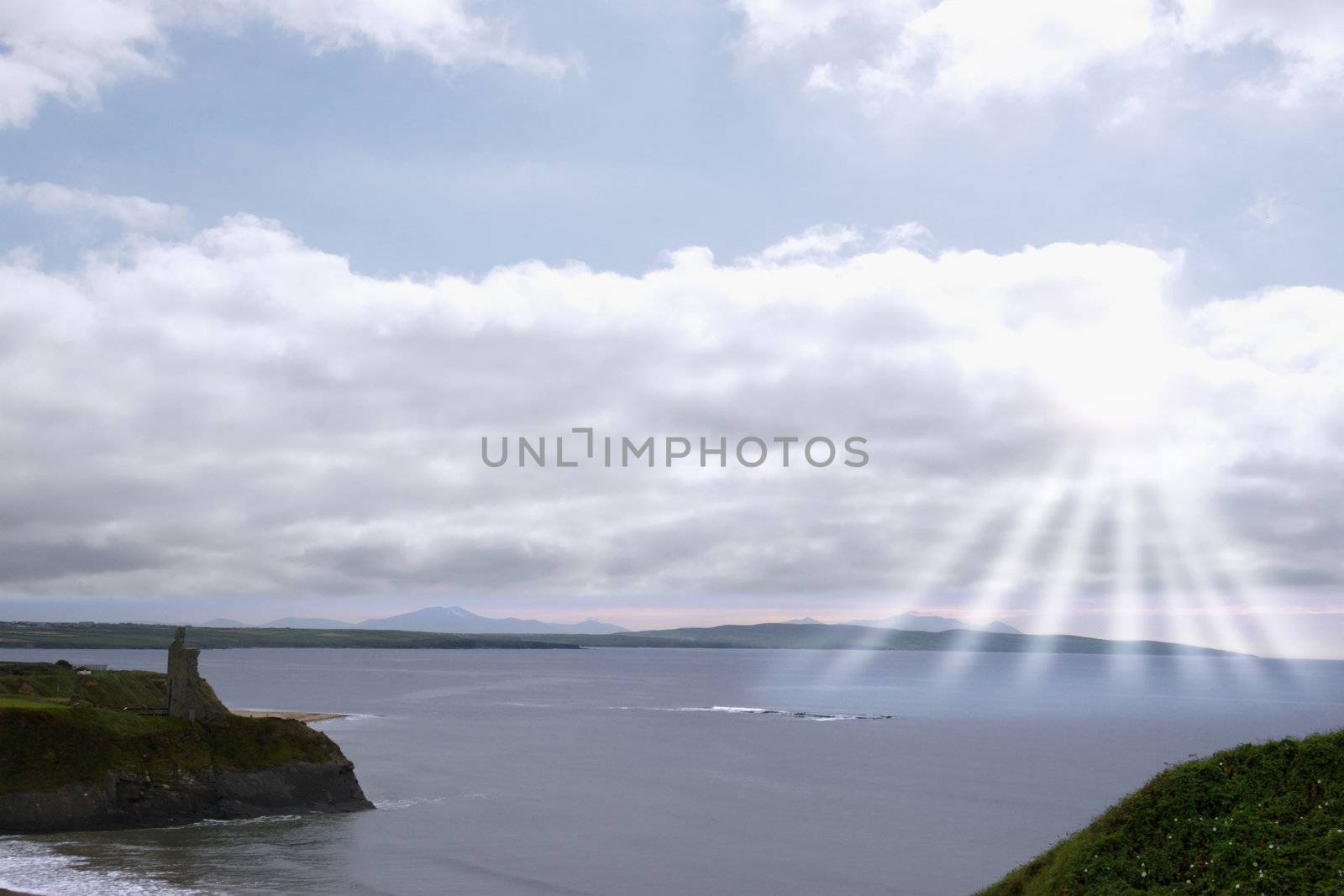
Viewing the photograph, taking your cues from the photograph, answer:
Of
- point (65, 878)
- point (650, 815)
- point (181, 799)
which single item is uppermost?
point (181, 799)

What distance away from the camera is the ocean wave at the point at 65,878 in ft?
130

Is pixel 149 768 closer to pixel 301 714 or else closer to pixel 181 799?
pixel 181 799

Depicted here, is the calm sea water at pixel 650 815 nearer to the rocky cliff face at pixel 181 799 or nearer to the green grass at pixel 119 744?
the rocky cliff face at pixel 181 799

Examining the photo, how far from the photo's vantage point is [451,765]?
84.6 m

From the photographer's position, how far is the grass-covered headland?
50875mm

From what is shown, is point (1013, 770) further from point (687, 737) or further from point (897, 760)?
point (687, 737)

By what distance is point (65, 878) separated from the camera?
136 ft

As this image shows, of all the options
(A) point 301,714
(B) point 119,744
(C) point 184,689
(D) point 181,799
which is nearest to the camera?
(B) point 119,744

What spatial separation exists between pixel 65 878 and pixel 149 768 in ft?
44.1

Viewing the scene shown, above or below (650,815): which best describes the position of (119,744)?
above

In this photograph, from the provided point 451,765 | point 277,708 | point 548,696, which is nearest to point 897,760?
point 451,765

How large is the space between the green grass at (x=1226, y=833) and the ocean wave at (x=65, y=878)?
31345 millimetres

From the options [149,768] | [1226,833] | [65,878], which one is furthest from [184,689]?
[1226,833]

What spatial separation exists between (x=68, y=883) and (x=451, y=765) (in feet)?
148
